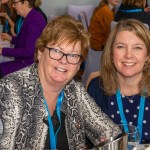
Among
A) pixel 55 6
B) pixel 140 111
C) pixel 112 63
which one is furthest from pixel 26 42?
pixel 55 6

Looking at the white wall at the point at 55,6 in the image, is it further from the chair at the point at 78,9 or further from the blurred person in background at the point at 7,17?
the blurred person in background at the point at 7,17

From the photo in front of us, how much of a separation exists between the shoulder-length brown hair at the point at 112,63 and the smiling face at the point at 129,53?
0.03m

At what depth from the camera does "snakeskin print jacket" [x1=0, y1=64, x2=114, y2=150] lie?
1634 mm

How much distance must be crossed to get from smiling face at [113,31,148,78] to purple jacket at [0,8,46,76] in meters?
1.56

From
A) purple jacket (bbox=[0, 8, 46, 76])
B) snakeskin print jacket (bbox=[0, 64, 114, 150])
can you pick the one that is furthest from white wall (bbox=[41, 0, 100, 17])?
snakeskin print jacket (bbox=[0, 64, 114, 150])

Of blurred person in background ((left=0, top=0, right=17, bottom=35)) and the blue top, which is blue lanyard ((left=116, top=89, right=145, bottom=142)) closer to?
the blue top

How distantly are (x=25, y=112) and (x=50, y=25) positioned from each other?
1.48ft

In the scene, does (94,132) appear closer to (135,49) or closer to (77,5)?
(135,49)

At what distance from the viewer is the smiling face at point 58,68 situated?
171cm

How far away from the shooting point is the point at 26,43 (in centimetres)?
345

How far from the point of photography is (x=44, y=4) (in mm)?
6383

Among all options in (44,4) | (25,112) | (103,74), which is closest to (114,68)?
(103,74)

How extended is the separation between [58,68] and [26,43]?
5.87 feet

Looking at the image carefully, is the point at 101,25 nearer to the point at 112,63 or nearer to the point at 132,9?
the point at 132,9
